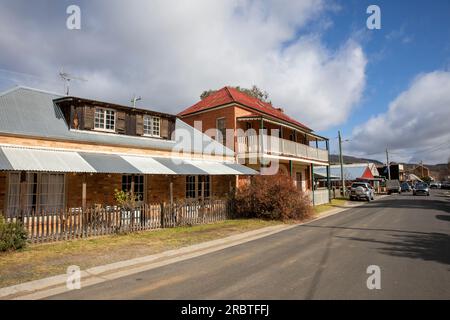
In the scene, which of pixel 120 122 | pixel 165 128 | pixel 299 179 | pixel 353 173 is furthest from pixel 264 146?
pixel 353 173

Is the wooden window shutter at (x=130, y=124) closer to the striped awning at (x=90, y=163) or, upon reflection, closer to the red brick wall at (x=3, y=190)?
the striped awning at (x=90, y=163)

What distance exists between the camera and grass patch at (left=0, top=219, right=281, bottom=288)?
7.28 metres

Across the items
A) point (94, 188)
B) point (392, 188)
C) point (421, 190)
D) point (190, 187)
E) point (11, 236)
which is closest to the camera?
point (11, 236)

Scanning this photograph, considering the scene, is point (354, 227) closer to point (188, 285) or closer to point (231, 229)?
point (231, 229)

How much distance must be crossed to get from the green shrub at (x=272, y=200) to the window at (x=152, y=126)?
5670mm

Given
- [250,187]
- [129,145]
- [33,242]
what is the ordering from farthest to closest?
[250,187] < [129,145] < [33,242]

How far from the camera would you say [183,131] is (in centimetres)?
1998

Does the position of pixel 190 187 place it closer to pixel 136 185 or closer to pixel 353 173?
pixel 136 185

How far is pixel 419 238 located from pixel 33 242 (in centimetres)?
1274

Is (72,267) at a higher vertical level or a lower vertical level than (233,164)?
lower

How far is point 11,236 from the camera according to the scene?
9.11 m

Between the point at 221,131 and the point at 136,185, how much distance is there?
30.6ft
